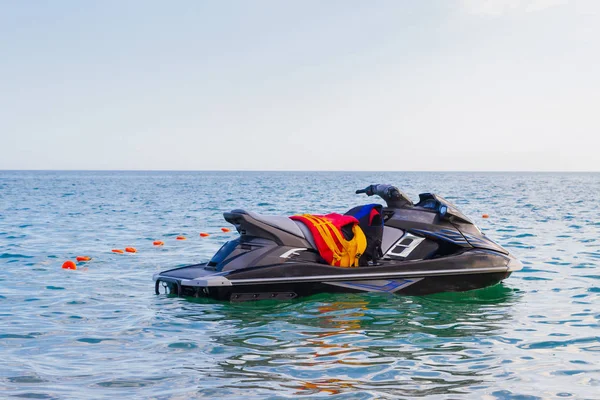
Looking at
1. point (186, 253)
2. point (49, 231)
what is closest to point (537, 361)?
point (186, 253)

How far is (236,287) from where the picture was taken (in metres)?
7.57

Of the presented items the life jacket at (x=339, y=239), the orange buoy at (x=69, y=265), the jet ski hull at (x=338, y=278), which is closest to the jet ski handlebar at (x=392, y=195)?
the life jacket at (x=339, y=239)

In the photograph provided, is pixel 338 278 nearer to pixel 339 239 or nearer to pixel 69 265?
pixel 339 239

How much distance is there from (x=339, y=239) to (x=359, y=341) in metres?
1.94

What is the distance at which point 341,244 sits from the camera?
7984 millimetres

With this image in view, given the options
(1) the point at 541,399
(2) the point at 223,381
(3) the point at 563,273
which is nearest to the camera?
(1) the point at 541,399

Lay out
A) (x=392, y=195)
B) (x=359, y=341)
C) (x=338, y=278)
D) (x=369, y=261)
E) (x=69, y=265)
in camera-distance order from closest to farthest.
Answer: (x=359, y=341) < (x=338, y=278) < (x=369, y=261) < (x=392, y=195) < (x=69, y=265)

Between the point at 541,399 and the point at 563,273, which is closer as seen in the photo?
the point at 541,399

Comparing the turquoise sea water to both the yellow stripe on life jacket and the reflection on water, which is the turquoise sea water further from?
the yellow stripe on life jacket

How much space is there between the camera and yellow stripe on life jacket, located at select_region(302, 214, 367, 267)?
7941mm

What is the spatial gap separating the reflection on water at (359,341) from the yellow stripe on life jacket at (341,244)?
42 cm

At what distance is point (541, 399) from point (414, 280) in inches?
134

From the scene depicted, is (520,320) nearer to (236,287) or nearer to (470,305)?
(470,305)

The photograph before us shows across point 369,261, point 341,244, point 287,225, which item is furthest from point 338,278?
point 287,225
